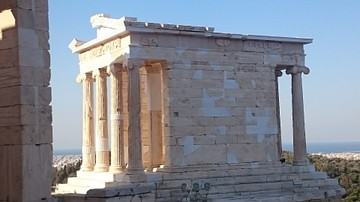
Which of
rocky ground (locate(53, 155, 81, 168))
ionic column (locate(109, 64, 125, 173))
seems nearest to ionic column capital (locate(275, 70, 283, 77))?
ionic column (locate(109, 64, 125, 173))

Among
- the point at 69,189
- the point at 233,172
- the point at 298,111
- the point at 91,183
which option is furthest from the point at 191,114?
the point at 69,189

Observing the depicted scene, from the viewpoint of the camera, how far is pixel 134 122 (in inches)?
748

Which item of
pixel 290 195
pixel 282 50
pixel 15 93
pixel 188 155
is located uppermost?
pixel 282 50

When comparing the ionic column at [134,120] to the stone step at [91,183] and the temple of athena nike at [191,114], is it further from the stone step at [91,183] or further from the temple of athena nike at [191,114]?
the stone step at [91,183]

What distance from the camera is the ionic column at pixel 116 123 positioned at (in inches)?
780

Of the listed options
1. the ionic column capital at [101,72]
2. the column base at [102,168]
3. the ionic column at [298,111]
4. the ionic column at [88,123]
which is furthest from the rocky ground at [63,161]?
the ionic column at [298,111]

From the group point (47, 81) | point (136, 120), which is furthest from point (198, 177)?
point (47, 81)

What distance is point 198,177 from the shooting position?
63.0 feet

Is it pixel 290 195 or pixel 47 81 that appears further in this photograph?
pixel 290 195

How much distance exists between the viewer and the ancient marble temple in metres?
19.0

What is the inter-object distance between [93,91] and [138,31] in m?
5.05

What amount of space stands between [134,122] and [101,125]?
2688 mm

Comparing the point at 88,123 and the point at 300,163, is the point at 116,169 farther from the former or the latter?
the point at 300,163

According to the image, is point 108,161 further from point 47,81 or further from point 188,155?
point 47,81
